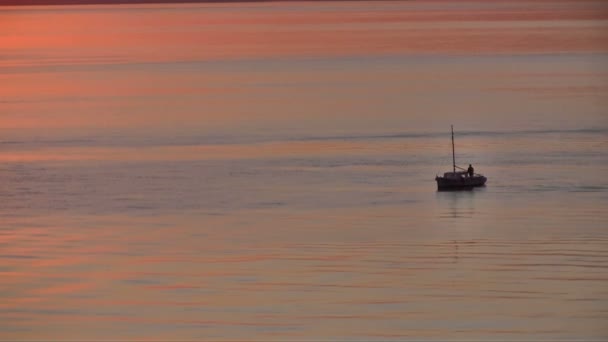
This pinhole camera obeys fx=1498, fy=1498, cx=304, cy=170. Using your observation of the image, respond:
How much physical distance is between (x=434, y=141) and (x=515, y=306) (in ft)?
97.6

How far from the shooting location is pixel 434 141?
56562mm

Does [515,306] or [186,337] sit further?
[515,306]

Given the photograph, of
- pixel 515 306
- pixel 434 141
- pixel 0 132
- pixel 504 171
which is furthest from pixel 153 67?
pixel 515 306

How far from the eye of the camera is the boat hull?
43.6 m

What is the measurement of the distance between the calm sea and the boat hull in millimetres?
470

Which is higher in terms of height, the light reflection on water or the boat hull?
the boat hull

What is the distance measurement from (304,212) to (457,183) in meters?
6.51

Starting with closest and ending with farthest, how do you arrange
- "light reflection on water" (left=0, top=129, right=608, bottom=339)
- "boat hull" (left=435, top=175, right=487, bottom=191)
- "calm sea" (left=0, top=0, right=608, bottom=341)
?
"light reflection on water" (left=0, top=129, right=608, bottom=339), "calm sea" (left=0, top=0, right=608, bottom=341), "boat hull" (left=435, top=175, right=487, bottom=191)

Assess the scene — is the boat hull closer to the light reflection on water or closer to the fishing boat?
the fishing boat

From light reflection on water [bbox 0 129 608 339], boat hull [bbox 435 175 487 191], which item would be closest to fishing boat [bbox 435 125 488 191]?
boat hull [bbox 435 175 487 191]

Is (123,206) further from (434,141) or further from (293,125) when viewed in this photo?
(293,125)

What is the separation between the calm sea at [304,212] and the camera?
26484 mm

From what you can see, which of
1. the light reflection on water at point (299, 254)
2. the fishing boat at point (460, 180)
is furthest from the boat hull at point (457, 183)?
the light reflection on water at point (299, 254)

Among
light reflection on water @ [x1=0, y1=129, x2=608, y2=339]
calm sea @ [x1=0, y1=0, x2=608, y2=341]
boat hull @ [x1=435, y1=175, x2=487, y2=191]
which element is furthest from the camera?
boat hull @ [x1=435, y1=175, x2=487, y2=191]
